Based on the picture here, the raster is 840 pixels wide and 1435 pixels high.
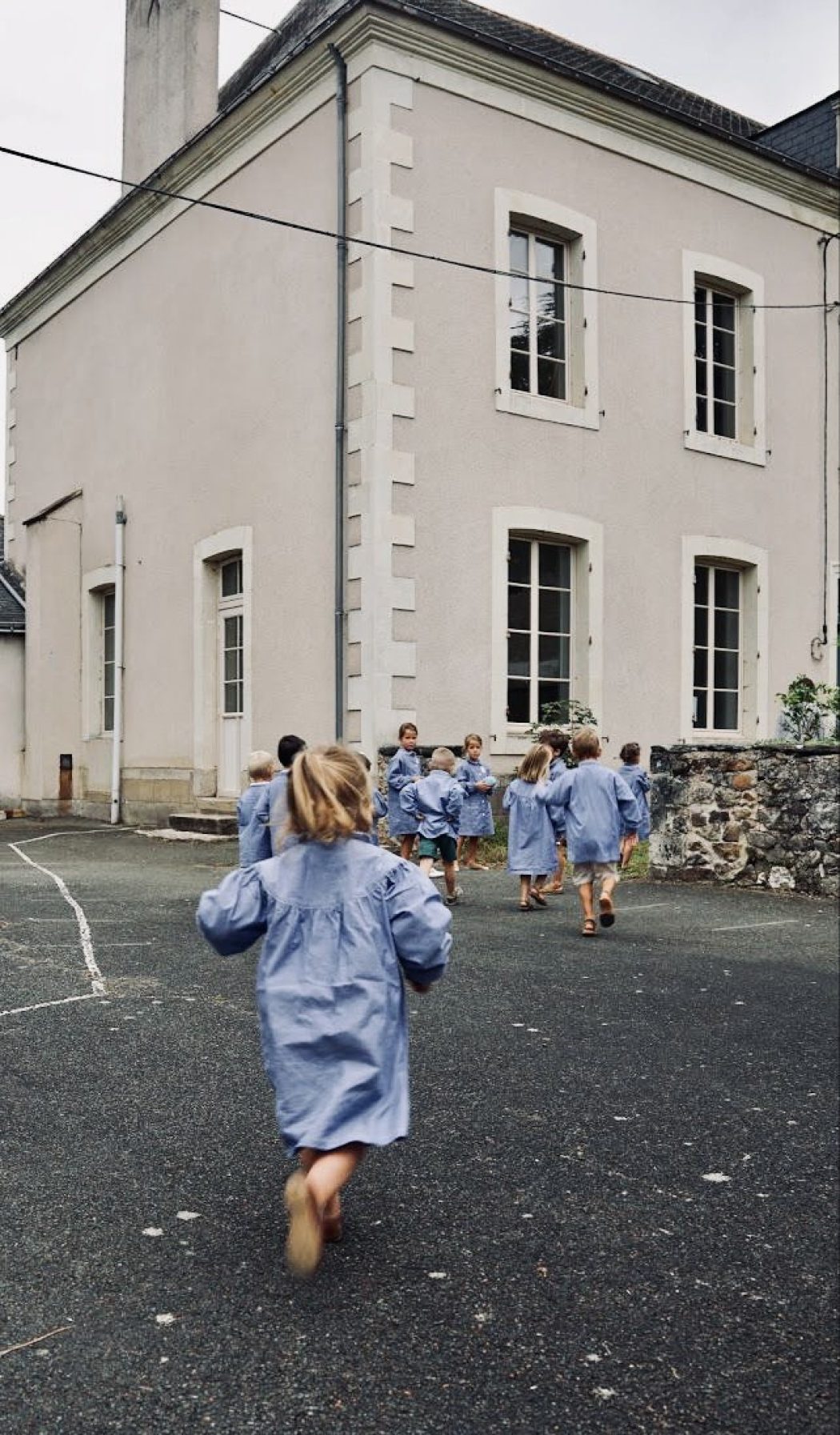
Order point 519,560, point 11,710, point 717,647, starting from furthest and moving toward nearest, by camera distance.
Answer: point 11,710 < point 717,647 < point 519,560

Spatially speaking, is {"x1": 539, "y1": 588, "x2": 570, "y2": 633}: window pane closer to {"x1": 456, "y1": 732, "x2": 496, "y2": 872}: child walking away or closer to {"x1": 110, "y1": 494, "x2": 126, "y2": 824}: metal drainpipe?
{"x1": 456, "y1": 732, "x2": 496, "y2": 872}: child walking away

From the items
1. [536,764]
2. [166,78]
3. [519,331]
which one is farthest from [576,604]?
[166,78]

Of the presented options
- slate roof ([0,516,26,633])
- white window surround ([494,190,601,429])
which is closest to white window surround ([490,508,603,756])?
white window surround ([494,190,601,429])

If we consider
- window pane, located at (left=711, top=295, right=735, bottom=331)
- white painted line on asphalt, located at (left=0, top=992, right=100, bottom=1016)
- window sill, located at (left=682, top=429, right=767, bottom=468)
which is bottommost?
white painted line on asphalt, located at (left=0, top=992, right=100, bottom=1016)

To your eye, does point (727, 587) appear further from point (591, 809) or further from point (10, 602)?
point (10, 602)

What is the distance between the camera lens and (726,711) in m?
17.7

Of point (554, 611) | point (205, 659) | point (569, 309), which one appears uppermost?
point (569, 309)

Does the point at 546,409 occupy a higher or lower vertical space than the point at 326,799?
higher

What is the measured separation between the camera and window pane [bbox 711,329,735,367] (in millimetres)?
17922

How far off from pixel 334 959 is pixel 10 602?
18662 mm

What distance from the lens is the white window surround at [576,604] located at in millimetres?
15312

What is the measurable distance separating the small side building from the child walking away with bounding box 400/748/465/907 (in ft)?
34.4

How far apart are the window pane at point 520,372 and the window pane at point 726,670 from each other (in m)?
4.14

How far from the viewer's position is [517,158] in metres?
15.7
